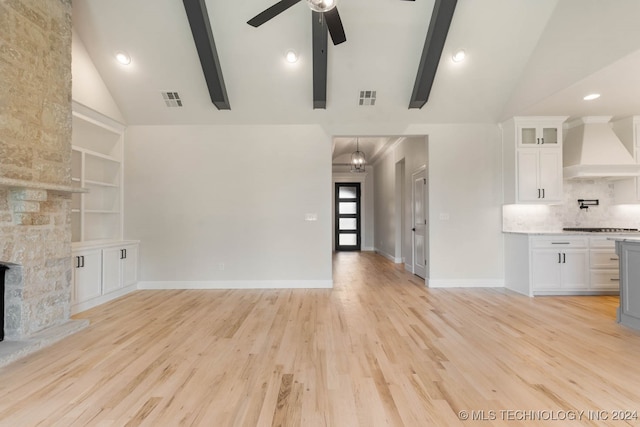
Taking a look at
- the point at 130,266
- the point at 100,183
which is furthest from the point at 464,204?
the point at 100,183

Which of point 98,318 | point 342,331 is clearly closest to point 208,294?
point 98,318

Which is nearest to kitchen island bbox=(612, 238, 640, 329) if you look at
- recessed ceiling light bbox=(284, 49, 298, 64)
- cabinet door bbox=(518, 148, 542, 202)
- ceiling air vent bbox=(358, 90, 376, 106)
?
cabinet door bbox=(518, 148, 542, 202)

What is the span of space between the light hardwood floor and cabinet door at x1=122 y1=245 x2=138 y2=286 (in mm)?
753

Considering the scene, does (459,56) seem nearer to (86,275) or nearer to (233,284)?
(233,284)

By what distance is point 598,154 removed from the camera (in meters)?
4.88

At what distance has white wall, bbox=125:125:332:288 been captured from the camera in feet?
17.4

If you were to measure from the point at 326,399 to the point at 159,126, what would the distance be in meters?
5.07

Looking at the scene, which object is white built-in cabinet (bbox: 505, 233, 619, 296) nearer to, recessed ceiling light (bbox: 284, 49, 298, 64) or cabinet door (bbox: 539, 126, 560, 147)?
cabinet door (bbox: 539, 126, 560, 147)

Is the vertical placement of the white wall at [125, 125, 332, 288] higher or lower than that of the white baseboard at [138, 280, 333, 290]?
higher

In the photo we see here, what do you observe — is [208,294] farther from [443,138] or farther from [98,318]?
[443,138]

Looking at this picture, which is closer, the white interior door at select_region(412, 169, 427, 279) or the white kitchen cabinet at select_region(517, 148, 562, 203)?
the white kitchen cabinet at select_region(517, 148, 562, 203)

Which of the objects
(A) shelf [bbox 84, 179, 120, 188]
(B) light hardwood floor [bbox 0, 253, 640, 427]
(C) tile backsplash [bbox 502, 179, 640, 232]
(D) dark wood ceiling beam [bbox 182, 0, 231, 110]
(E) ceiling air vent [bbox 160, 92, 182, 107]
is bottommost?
(B) light hardwood floor [bbox 0, 253, 640, 427]

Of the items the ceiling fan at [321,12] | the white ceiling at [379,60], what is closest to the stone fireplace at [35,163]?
the white ceiling at [379,60]

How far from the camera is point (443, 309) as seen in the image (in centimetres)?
402
